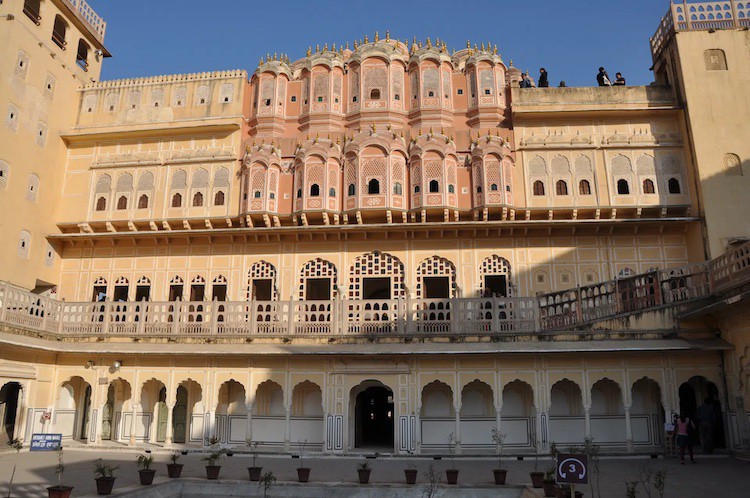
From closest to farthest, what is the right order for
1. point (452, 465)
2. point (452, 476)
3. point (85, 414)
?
point (452, 476) < point (452, 465) < point (85, 414)

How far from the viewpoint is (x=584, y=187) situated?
19859 millimetres

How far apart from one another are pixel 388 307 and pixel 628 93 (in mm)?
11262

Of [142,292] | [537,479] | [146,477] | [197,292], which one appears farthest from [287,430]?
[142,292]

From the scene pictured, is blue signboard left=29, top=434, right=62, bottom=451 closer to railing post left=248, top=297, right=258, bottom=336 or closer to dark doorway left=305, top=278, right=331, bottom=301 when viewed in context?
railing post left=248, top=297, right=258, bottom=336

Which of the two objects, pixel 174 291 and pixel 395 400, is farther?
pixel 174 291

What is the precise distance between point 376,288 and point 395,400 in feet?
29.2

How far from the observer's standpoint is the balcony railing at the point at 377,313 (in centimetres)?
1580

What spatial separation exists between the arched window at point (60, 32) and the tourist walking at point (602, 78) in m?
20.1

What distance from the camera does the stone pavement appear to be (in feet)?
35.0

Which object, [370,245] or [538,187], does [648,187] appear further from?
→ [370,245]

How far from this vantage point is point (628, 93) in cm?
2030

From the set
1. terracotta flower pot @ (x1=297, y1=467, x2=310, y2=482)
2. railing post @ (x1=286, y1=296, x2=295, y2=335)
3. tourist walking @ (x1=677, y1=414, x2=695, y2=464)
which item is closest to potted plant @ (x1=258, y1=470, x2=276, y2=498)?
terracotta flower pot @ (x1=297, y1=467, x2=310, y2=482)

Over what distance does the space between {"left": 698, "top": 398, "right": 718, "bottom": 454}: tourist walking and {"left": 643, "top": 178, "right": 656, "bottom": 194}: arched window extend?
23.0ft

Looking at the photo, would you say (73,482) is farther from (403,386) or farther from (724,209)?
(724,209)
